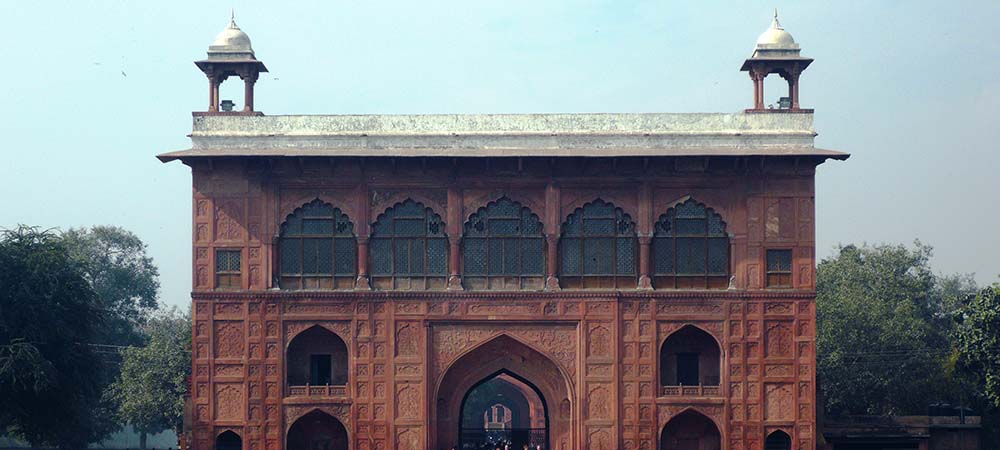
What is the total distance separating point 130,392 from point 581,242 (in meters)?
23.5

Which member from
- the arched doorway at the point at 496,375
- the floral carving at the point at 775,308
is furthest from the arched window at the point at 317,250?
the floral carving at the point at 775,308

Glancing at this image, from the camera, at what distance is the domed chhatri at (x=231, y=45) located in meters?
30.9

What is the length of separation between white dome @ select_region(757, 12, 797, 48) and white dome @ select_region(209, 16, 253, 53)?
38.5 ft

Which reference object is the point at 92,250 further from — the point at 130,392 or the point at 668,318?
the point at 668,318

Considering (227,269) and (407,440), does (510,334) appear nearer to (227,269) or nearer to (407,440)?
(407,440)

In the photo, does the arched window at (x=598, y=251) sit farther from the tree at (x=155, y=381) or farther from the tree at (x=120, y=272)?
the tree at (x=120, y=272)

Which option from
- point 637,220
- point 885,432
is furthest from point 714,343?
point 885,432

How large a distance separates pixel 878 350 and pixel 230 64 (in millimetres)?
25127

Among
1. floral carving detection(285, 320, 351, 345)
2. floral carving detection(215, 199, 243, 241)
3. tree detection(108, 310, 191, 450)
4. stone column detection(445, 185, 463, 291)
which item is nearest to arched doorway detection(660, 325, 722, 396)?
stone column detection(445, 185, 463, 291)

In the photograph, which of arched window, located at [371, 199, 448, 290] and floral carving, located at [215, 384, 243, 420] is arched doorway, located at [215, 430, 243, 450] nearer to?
floral carving, located at [215, 384, 243, 420]

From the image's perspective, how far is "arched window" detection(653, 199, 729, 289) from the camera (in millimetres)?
30062

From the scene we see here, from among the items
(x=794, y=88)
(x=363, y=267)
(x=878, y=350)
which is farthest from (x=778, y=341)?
(x=878, y=350)

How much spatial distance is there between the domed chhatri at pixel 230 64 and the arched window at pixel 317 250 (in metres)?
2.88

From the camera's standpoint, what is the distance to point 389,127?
101 feet
